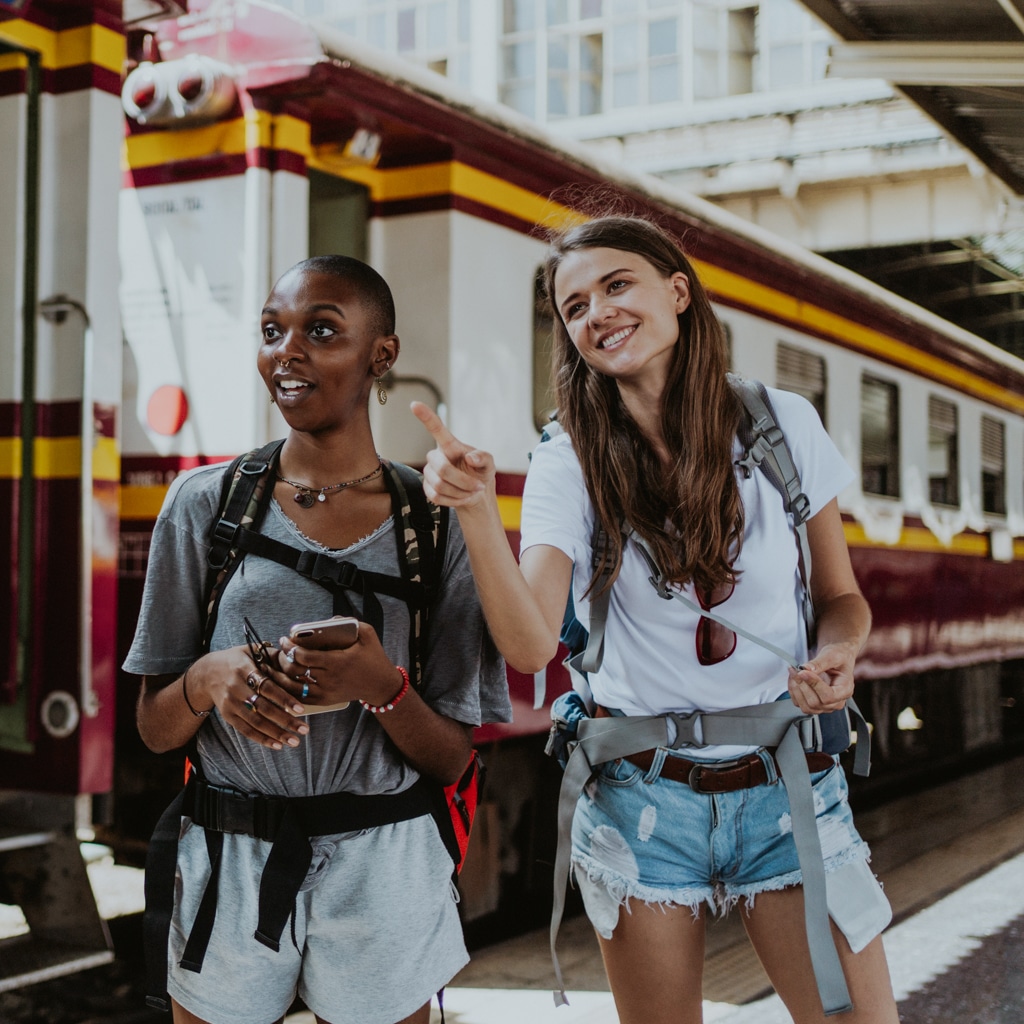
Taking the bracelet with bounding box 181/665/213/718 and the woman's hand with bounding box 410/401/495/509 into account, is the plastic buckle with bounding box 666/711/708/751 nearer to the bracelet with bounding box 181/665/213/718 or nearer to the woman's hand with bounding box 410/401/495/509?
the woman's hand with bounding box 410/401/495/509

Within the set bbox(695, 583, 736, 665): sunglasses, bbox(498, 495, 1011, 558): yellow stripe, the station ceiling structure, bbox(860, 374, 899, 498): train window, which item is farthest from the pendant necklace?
bbox(860, 374, 899, 498): train window

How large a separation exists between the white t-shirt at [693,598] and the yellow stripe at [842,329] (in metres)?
2.77

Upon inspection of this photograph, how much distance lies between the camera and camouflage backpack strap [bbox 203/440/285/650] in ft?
6.11

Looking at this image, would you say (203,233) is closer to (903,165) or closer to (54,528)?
(54,528)

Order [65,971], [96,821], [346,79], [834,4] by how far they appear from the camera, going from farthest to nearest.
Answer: [834,4] < [346,79] < [96,821] < [65,971]

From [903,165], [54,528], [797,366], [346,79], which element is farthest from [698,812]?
[903,165]

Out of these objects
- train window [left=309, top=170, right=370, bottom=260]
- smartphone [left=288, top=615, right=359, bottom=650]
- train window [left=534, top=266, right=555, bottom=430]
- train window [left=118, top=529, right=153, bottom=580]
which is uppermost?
train window [left=309, top=170, right=370, bottom=260]

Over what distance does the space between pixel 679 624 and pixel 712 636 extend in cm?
5

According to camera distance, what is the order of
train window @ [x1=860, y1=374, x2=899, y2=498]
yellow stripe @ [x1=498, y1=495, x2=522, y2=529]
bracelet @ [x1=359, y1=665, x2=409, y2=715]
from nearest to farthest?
1. bracelet @ [x1=359, y1=665, x2=409, y2=715]
2. yellow stripe @ [x1=498, y1=495, x2=522, y2=529]
3. train window @ [x1=860, y1=374, x2=899, y2=498]

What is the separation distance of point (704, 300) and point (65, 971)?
2.59 meters

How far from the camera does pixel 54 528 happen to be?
4.04m

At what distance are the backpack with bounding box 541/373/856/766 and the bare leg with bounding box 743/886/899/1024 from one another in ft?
0.84

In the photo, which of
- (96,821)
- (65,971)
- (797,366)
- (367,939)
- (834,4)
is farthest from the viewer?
(797,366)

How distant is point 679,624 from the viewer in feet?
6.92
